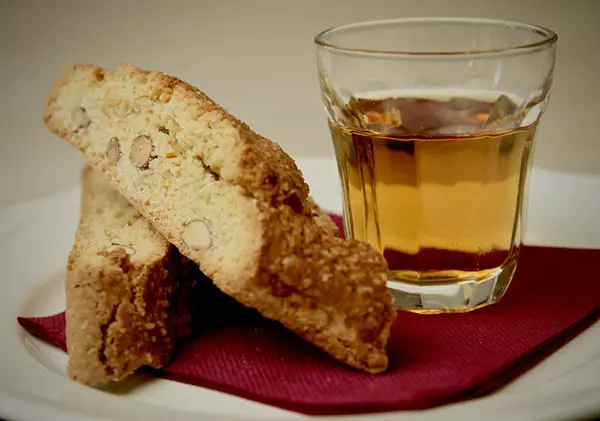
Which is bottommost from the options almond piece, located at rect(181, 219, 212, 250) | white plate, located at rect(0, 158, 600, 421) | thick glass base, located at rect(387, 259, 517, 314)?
thick glass base, located at rect(387, 259, 517, 314)

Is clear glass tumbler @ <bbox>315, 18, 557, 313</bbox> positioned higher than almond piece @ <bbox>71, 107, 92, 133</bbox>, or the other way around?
almond piece @ <bbox>71, 107, 92, 133</bbox>

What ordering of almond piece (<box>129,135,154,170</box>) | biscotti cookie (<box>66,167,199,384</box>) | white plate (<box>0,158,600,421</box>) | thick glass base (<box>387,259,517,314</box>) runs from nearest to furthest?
white plate (<box>0,158,600,421</box>), biscotti cookie (<box>66,167,199,384</box>), almond piece (<box>129,135,154,170</box>), thick glass base (<box>387,259,517,314</box>)

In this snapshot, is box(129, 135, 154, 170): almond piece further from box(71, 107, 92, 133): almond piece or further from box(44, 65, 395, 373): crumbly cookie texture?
box(71, 107, 92, 133): almond piece

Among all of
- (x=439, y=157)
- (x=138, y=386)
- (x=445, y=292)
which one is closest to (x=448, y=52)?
(x=439, y=157)

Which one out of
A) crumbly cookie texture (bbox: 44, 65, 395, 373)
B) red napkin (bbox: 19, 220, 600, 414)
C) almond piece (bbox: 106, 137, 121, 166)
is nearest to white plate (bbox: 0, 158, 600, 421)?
red napkin (bbox: 19, 220, 600, 414)

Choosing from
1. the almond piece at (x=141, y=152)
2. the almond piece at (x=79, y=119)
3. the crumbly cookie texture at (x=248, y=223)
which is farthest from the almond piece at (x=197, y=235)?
the almond piece at (x=79, y=119)

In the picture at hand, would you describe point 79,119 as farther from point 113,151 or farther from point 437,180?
point 437,180

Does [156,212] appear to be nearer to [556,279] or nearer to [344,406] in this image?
[344,406]
